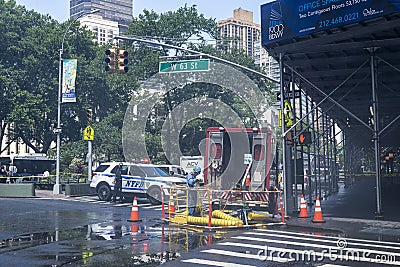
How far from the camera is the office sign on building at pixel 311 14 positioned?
13.9 m

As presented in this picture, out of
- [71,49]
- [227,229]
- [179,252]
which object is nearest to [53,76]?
[71,49]

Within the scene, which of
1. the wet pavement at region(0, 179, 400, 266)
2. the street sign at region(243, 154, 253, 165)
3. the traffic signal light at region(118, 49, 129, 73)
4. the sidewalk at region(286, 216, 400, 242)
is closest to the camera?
the wet pavement at region(0, 179, 400, 266)

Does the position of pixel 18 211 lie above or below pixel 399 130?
below

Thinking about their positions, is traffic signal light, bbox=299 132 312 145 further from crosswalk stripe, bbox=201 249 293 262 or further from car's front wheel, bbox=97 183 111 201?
car's front wheel, bbox=97 183 111 201

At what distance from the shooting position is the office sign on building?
13.9 meters

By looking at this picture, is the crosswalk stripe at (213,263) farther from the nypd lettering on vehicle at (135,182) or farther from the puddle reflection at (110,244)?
the nypd lettering on vehicle at (135,182)

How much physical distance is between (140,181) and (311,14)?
12126mm

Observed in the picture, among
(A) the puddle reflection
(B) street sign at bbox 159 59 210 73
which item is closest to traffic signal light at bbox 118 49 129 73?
(B) street sign at bbox 159 59 210 73

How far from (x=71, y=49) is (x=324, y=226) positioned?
114ft

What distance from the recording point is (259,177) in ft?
62.0

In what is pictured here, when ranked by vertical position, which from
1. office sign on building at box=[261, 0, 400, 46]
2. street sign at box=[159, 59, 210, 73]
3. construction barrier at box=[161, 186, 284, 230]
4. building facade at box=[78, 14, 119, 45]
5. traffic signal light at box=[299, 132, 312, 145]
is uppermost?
building facade at box=[78, 14, 119, 45]

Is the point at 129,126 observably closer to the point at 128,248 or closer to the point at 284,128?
the point at 284,128

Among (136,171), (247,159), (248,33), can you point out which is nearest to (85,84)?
(136,171)

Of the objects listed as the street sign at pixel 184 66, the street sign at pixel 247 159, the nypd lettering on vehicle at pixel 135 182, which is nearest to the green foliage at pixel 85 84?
the nypd lettering on vehicle at pixel 135 182
